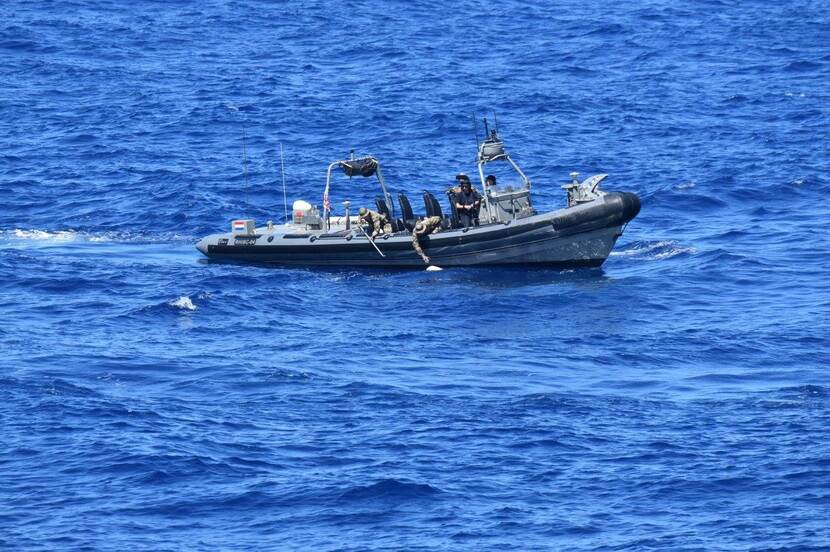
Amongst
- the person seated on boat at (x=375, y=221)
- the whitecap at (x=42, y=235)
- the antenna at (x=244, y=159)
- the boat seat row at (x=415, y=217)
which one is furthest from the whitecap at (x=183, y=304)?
the antenna at (x=244, y=159)

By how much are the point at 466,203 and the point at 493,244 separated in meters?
1.48

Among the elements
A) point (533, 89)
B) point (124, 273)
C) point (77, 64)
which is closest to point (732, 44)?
point (533, 89)

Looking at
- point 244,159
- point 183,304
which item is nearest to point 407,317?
point 183,304

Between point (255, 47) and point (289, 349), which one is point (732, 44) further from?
point (289, 349)

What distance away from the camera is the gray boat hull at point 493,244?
40281 millimetres

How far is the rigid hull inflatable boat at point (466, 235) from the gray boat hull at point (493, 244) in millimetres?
24

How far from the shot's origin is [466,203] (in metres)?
41.8

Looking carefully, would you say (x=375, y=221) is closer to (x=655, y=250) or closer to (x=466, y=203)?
(x=466, y=203)

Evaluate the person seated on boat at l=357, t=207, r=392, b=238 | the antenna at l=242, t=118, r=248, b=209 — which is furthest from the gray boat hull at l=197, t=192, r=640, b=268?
the antenna at l=242, t=118, r=248, b=209

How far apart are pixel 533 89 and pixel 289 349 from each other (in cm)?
3217

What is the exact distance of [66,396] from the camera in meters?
30.4

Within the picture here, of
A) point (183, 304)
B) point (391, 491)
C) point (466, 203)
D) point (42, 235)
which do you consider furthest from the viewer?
point (42, 235)

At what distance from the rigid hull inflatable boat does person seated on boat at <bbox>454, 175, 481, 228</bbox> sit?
149mm

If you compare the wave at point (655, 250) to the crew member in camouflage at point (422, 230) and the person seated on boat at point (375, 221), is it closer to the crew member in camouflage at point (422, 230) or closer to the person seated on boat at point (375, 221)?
the crew member in camouflage at point (422, 230)
